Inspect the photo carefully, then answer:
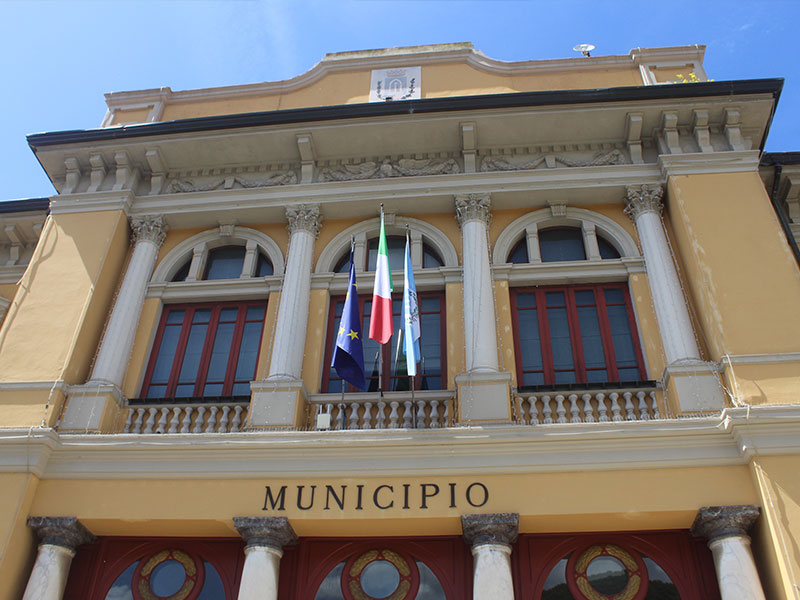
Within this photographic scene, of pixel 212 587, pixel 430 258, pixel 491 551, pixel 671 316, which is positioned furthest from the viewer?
pixel 430 258

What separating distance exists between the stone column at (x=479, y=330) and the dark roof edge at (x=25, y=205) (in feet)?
26.9

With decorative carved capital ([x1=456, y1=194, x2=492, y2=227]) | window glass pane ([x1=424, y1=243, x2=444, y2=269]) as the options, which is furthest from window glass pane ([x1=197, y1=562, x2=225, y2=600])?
decorative carved capital ([x1=456, y1=194, x2=492, y2=227])

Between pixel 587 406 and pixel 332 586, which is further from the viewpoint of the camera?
pixel 587 406

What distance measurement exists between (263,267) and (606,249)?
5.96m

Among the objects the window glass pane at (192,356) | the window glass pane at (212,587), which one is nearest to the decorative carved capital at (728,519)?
the window glass pane at (212,587)

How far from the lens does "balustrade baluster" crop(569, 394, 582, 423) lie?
10150 millimetres

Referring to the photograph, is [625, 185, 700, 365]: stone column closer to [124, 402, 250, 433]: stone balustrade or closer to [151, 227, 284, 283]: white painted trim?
[151, 227, 284, 283]: white painted trim

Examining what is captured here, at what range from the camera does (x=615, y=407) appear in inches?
400

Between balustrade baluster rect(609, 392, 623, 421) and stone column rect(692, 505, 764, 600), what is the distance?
1562 mm

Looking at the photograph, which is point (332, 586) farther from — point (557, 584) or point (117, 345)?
point (117, 345)

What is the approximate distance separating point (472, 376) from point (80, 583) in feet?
19.6

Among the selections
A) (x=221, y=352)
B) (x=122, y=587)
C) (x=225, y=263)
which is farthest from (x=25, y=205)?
(x=122, y=587)

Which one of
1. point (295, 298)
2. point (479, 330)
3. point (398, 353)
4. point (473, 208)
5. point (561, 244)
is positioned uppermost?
point (473, 208)

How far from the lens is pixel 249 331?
40.3ft
